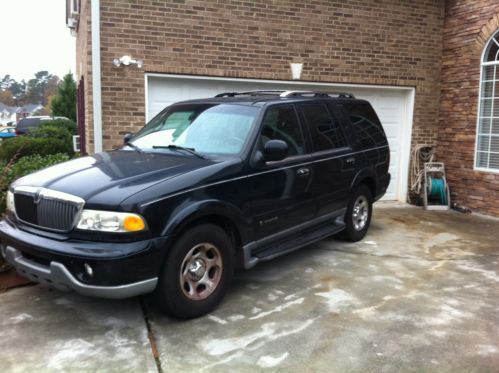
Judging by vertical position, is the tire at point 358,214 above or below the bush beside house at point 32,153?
below

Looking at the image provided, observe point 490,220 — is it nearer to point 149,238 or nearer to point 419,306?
point 419,306

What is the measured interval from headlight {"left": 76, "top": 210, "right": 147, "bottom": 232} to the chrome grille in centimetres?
13

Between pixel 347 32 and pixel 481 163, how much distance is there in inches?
137

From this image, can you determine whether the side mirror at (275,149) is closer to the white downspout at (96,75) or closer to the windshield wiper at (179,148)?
the windshield wiper at (179,148)

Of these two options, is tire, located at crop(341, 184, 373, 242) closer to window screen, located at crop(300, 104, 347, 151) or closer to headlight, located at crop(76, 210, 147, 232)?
window screen, located at crop(300, 104, 347, 151)

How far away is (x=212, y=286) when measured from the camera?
4242 millimetres

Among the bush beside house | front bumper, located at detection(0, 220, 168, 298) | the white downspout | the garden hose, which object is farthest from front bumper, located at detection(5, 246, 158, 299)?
the garden hose

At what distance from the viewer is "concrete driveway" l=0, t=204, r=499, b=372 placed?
3512mm

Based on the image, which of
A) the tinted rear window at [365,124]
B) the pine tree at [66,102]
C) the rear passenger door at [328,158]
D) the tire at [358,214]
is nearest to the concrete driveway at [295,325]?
the tire at [358,214]

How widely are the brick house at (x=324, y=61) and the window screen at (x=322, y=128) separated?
8.99 feet

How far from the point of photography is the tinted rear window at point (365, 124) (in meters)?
6.43

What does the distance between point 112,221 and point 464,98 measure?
25.6 ft

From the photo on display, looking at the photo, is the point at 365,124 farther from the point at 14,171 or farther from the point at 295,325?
the point at 14,171

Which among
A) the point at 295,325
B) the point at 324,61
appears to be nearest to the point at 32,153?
the point at 324,61
